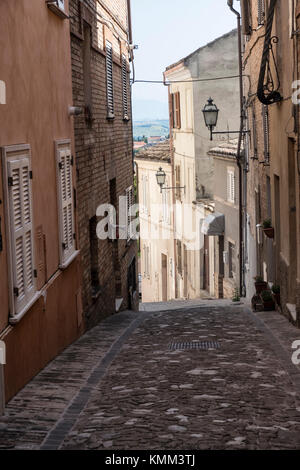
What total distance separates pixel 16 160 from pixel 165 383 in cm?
262

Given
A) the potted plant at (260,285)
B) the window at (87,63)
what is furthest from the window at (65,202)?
the potted plant at (260,285)

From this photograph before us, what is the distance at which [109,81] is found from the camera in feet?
56.7

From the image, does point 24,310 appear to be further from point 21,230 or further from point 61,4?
point 61,4

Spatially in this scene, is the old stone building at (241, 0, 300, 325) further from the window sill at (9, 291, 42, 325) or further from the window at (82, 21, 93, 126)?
the window sill at (9, 291, 42, 325)

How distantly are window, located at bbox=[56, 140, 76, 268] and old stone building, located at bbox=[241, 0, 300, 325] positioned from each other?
321 centimetres

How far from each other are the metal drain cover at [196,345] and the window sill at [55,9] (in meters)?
4.62

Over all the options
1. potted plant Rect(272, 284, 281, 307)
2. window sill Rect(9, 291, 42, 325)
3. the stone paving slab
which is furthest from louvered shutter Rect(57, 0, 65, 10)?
→ potted plant Rect(272, 284, 281, 307)

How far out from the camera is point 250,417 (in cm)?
646

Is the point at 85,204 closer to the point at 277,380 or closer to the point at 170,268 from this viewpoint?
the point at 277,380

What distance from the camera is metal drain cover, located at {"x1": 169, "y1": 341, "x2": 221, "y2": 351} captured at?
35.1 feet

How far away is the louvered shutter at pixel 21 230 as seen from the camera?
24.1ft

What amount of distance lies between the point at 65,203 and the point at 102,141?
5.07 meters

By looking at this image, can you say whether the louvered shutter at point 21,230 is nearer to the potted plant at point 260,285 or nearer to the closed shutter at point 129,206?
the potted plant at point 260,285

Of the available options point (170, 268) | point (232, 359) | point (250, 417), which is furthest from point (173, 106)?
point (250, 417)
